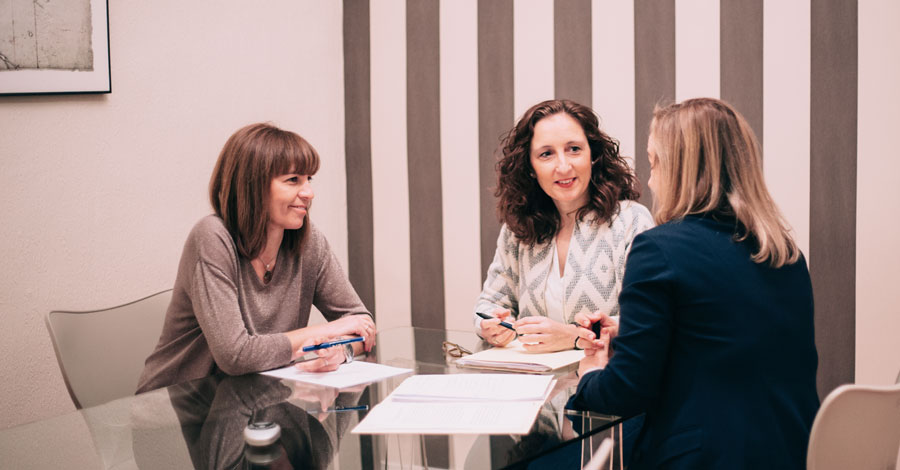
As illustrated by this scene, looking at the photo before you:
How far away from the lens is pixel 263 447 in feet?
3.99

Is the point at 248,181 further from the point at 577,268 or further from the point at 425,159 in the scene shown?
the point at 425,159

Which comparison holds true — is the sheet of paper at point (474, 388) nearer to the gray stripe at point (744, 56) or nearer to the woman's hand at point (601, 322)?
the woman's hand at point (601, 322)

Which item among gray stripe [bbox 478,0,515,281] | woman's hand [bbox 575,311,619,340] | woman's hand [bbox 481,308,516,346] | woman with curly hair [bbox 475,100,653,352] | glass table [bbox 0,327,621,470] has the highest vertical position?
gray stripe [bbox 478,0,515,281]

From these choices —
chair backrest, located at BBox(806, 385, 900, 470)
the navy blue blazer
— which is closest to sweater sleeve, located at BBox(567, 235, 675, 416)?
the navy blue blazer

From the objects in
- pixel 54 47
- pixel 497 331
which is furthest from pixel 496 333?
pixel 54 47

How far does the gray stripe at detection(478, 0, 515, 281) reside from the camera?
10.3 feet

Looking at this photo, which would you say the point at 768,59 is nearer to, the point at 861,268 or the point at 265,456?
the point at 861,268

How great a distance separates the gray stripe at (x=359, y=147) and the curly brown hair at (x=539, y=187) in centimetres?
129

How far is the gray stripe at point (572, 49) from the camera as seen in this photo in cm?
296

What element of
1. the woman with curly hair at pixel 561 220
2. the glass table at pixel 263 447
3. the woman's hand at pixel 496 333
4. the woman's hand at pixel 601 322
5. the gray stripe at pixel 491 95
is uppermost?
the gray stripe at pixel 491 95

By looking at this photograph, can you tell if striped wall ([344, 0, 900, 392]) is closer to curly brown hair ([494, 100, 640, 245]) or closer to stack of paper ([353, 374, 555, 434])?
curly brown hair ([494, 100, 640, 245])

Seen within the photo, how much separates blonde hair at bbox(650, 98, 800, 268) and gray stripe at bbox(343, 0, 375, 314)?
2.37 metres

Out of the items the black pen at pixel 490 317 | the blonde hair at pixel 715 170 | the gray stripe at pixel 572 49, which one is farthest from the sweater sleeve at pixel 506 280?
the blonde hair at pixel 715 170

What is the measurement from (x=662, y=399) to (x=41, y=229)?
7.01ft
